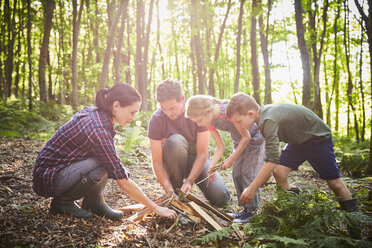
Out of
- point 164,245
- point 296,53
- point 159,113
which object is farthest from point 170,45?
point 164,245

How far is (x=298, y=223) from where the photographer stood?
7.91ft

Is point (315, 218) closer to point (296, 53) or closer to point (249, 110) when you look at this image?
point (249, 110)

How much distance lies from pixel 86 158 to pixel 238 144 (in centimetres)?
207

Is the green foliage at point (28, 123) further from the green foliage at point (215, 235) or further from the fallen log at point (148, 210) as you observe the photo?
the green foliage at point (215, 235)

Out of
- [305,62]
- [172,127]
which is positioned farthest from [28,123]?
[305,62]

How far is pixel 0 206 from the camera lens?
106 inches

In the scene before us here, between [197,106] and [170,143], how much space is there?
0.72m

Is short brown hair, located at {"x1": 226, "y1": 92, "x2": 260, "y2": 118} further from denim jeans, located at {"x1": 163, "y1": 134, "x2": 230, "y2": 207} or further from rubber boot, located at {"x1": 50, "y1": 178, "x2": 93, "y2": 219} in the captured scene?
rubber boot, located at {"x1": 50, "y1": 178, "x2": 93, "y2": 219}

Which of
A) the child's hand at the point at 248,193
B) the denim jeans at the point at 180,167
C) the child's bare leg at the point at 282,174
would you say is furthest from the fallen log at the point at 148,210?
the child's bare leg at the point at 282,174

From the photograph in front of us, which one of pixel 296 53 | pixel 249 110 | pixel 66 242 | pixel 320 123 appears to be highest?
pixel 296 53

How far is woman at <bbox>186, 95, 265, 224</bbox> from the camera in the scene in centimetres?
323

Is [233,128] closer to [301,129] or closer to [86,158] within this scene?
[301,129]

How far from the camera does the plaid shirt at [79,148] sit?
2566mm

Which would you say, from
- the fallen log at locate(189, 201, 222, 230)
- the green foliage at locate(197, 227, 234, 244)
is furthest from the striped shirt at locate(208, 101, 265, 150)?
the green foliage at locate(197, 227, 234, 244)
